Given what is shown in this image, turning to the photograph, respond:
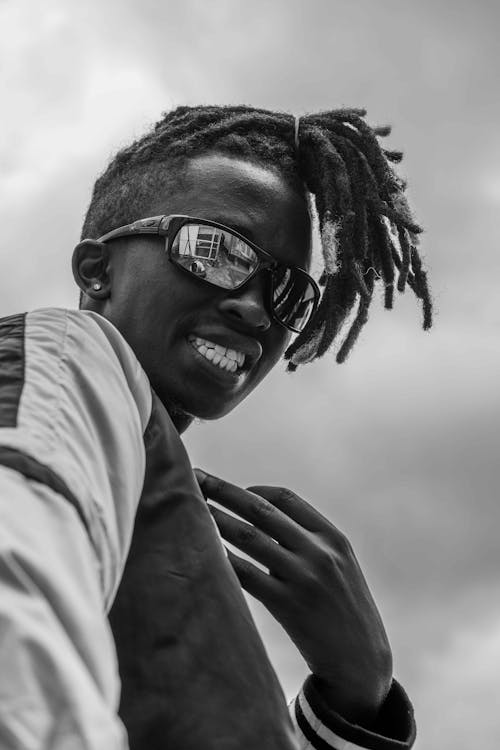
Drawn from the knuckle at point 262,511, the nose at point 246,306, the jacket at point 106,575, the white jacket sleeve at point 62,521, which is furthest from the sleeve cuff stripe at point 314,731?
the white jacket sleeve at point 62,521

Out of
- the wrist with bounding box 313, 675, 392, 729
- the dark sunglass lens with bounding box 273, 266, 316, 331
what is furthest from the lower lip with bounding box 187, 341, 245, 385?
the wrist with bounding box 313, 675, 392, 729

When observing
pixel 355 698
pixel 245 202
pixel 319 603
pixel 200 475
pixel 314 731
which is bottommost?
pixel 314 731

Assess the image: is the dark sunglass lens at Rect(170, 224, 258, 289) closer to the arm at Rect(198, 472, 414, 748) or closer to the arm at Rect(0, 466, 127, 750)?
the arm at Rect(198, 472, 414, 748)

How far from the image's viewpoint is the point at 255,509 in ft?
9.07

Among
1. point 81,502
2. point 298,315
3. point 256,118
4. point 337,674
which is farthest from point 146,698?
point 256,118

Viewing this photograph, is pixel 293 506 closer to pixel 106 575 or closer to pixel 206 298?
pixel 206 298

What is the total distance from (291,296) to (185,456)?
1224 mm

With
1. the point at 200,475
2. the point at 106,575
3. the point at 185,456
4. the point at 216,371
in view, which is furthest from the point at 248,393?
the point at 106,575

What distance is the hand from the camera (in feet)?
9.05

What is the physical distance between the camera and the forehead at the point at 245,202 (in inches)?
122

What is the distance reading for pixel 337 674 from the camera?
2.95 m

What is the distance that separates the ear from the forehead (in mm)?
213

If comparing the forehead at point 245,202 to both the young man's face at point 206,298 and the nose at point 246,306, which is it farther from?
the nose at point 246,306

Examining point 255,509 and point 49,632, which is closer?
point 49,632
